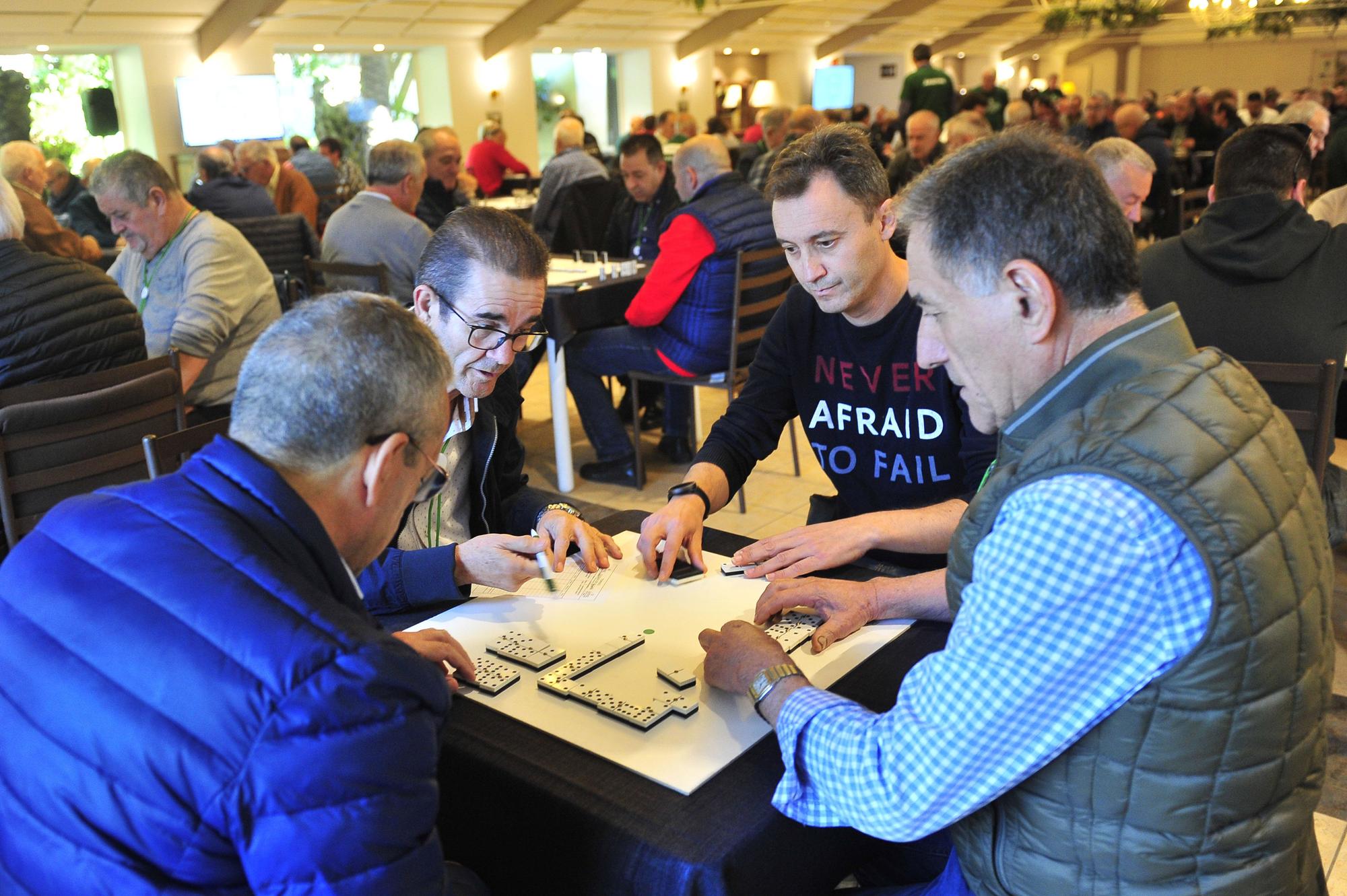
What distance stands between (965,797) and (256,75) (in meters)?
12.5

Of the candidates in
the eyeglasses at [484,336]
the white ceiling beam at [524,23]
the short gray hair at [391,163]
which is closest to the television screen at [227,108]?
the white ceiling beam at [524,23]

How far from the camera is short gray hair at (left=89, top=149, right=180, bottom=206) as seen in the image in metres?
3.33

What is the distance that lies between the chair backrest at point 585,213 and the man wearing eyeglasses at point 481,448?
395cm

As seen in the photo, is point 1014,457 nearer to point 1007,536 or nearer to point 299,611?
point 1007,536

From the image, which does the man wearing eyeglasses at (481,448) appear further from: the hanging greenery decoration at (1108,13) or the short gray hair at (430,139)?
the hanging greenery decoration at (1108,13)

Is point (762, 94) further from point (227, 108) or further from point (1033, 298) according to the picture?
point (1033, 298)

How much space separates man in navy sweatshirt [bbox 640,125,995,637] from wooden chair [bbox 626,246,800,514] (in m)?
1.84

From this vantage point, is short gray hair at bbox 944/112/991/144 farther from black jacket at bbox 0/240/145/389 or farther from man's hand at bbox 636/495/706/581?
man's hand at bbox 636/495/706/581

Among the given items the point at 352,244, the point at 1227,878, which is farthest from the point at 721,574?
the point at 352,244

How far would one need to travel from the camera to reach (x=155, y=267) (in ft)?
11.6

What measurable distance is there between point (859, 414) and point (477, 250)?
762 mm

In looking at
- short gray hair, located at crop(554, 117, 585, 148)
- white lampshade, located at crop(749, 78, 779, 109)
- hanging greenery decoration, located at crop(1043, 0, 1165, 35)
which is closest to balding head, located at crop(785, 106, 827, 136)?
short gray hair, located at crop(554, 117, 585, 148)

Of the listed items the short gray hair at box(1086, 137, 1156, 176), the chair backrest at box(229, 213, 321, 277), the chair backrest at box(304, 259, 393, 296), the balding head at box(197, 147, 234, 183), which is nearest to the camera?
the short gray hair at box(1086, 137, 1156, 176)

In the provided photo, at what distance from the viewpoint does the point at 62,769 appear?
2.83ft
